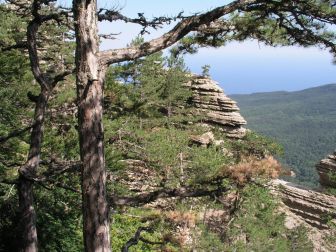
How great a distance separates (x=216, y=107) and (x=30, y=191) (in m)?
26.7

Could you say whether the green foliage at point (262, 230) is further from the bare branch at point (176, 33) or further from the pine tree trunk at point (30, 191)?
the bare branch at point (176, 33)

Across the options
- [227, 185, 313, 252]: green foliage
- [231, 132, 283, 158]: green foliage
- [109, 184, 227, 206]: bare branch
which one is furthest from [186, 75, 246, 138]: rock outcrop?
[109, 184, 227, 206]: bare branch

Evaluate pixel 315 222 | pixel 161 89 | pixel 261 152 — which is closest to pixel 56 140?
pixel 161 89

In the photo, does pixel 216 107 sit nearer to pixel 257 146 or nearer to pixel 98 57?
pixel 257 146

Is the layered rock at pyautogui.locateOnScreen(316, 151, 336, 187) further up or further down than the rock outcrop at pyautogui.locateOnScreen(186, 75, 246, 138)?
further down

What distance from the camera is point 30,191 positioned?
507cm

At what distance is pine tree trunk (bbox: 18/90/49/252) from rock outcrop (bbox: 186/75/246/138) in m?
25.4

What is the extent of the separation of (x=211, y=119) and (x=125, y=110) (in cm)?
878

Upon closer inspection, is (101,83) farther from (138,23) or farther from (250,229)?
(250,229)

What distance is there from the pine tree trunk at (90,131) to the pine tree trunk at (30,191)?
1610 millimetres

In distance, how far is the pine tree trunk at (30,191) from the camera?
5020 millimetres

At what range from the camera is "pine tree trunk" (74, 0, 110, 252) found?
368 cm

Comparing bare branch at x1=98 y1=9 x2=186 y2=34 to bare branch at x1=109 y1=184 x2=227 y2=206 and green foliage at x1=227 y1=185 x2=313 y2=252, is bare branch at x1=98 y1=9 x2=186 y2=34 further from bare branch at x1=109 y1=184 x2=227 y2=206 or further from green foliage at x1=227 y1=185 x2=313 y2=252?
green foliage at x1=227 y1=185 x2=313 y2=252

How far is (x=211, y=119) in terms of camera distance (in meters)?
30.8
